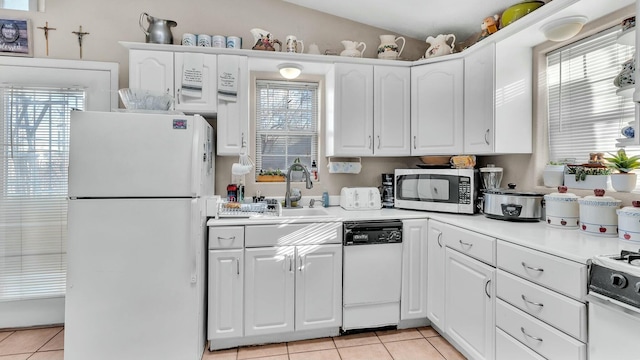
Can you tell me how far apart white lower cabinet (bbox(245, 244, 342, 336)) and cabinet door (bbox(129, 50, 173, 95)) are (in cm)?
146

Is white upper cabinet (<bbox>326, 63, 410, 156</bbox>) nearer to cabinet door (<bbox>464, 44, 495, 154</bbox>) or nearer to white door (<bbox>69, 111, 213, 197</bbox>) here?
cabinet door (<bbox>464, 44, 495, 154</bbox>)

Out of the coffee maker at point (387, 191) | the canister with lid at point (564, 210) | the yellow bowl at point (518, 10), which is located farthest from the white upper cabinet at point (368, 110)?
the canister with lid at point (564, 210)

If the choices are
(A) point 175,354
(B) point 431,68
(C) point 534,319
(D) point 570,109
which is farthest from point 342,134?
(A) point 175,354

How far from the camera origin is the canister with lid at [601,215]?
1.68m

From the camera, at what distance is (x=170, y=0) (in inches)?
108

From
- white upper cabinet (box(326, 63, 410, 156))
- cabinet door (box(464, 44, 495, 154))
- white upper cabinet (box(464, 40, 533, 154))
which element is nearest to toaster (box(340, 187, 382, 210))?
white upper cabinet (box(326, 63, 410, 156))

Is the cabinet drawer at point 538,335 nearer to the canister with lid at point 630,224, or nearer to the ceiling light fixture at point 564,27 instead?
the canister with lid at point 630,224

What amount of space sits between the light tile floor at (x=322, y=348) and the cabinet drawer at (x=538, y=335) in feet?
1.98

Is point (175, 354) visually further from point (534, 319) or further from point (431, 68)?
point (431, 68)

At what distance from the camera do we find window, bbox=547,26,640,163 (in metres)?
1.88

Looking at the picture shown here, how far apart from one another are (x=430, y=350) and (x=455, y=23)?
271 cm

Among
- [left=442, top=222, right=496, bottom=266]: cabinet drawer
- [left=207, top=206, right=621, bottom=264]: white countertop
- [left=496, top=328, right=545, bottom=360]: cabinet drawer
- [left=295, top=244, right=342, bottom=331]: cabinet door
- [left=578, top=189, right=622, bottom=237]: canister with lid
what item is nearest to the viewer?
[left=207, top=206, right=621, bottom=264]: white countertop

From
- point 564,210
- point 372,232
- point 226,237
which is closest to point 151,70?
point 226,237

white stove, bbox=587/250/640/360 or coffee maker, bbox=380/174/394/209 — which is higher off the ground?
coffee maker, bbox=380/174/394/209
